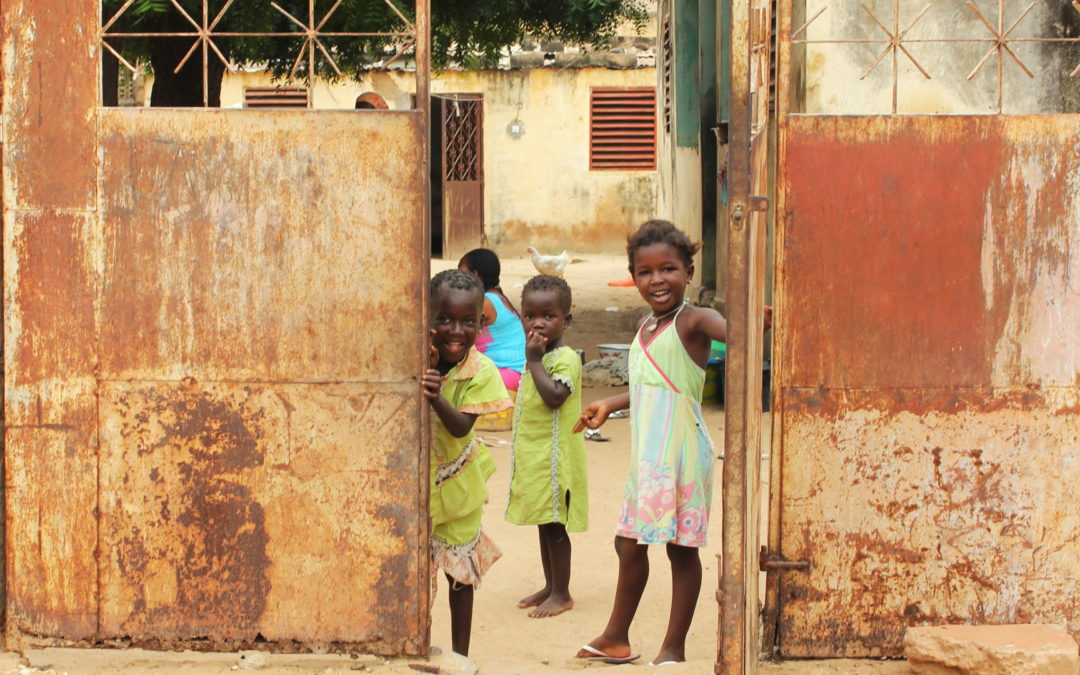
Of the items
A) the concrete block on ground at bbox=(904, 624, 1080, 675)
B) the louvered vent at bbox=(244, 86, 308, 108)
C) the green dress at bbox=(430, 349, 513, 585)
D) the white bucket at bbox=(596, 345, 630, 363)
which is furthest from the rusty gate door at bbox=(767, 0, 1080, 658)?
the louvered vent at bbox=(244, 86, 308, 108)

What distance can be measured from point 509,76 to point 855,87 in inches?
445

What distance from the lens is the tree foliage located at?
730cm

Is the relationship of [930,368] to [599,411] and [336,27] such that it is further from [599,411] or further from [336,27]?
[336,27]

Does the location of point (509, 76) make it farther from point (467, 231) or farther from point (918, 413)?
point (918, 413)

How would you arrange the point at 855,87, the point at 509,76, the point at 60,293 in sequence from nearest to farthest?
the point at 60,293
the point at 855,87
the point at 509,76

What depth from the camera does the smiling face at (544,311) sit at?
4.33m

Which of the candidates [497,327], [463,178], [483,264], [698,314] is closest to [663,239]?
[698,314]

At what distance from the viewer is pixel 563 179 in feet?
60.1

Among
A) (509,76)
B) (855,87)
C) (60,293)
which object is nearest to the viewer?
(60,293)

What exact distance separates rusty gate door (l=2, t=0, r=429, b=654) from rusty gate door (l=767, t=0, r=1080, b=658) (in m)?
1.07

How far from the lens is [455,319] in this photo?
3625 millimetres

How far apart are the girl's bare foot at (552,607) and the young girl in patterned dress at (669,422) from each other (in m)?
0.76

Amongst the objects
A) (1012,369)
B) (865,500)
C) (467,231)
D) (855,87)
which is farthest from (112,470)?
(467,231)

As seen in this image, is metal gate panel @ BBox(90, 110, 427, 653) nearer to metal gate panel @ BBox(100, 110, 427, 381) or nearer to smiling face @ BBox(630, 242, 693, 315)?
metal gate panel @ BBox(100, 110, 427, 381)
